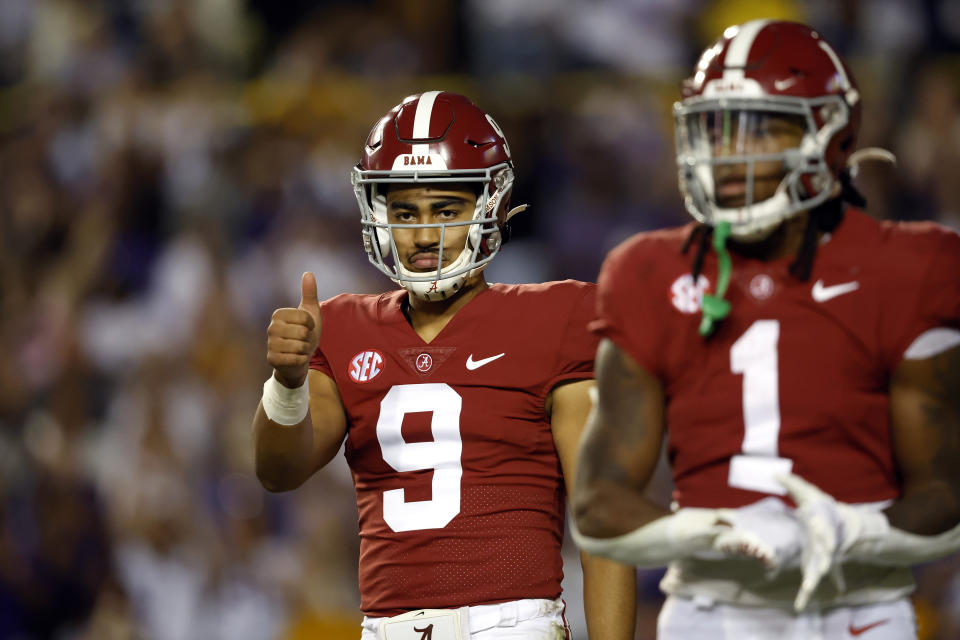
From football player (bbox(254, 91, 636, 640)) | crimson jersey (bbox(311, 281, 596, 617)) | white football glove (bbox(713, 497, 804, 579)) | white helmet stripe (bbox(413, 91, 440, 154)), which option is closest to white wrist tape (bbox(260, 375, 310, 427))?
football player (bbox(254, 91, 636, 640))

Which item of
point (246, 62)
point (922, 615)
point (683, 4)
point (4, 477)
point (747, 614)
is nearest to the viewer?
point (747, 614)

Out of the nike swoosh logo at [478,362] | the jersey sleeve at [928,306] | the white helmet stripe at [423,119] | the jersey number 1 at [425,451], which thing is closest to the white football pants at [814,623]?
the jersey sleeve at [928,306]

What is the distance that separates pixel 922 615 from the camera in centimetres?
459

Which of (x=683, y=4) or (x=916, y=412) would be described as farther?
(x=683, y=4)

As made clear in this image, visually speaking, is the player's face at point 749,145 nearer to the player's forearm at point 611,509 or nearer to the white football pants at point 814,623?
the player's forearm at point 611,509

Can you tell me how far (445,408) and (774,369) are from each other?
32.8 inches

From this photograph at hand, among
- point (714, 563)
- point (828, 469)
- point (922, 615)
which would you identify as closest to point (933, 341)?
point (828, 469)

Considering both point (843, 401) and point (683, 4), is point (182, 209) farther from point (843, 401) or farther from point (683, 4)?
point (843, 401)

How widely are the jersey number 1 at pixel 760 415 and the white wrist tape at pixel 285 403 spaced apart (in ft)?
3.04

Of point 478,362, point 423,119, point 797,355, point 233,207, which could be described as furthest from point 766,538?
point 233,207

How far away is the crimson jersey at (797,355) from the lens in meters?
2.07

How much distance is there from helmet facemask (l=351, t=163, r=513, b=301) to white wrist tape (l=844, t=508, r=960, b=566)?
3.60ft

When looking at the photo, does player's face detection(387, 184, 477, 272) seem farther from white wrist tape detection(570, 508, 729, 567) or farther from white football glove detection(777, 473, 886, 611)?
white football glove detection(777, 473, 886, 611)

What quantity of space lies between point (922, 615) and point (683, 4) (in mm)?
2710
